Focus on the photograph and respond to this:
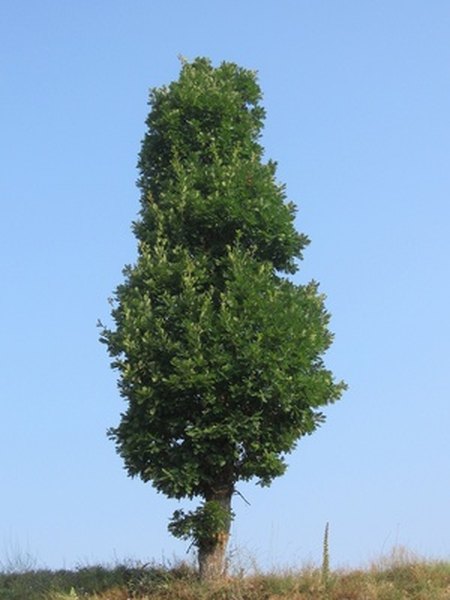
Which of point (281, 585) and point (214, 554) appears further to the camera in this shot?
point (214, 554)

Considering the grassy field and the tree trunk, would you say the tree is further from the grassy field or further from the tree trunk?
the grassy field

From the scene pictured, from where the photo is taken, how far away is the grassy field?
1852cm

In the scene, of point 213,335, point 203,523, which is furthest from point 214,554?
point 213,335

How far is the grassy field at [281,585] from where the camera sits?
1852 cm

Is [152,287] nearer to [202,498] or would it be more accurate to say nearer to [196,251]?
[196,251]

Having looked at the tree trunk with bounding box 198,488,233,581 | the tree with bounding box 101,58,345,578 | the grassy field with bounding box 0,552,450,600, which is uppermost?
the tree with bounding box 101,58,345,578

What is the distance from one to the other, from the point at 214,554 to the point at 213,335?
411 cm

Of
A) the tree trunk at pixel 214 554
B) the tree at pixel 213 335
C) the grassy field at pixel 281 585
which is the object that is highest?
the tree at pixel 213 335

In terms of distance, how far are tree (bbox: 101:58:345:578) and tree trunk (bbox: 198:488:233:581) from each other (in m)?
0.02

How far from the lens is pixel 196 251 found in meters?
20.9

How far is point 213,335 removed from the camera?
19.2m

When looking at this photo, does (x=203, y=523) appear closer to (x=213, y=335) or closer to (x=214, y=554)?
(x=214, y=554)

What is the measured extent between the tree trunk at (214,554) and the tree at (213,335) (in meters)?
0.02

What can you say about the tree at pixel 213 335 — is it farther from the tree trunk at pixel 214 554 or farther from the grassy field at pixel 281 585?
the grassy field at pixel 281 585
